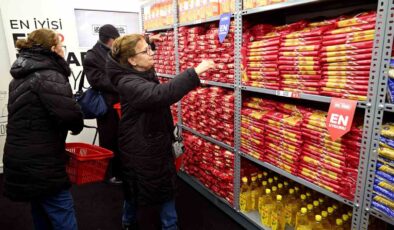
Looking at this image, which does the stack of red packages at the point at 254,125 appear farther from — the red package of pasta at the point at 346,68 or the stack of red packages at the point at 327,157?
the red package of pasta at the point at 346,68

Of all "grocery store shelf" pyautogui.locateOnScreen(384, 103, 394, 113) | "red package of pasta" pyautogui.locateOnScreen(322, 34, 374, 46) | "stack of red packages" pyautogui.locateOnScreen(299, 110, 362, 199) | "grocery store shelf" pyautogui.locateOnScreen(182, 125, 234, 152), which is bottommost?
Answer: "grocery store shelf" pyautogui.locateOnScreen(182, 125, 234, 152)

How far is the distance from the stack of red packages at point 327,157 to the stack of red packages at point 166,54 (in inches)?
74.4

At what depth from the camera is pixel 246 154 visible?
2.42 m

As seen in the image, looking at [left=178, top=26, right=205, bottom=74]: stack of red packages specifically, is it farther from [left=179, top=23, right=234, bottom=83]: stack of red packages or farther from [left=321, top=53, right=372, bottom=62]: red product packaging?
[left=321, top=53, right=372, bottom=62]: red product packaging

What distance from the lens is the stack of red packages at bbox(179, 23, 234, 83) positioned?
7.92ft

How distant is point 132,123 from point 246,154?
104 cm

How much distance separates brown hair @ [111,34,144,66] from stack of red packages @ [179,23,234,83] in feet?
2.83

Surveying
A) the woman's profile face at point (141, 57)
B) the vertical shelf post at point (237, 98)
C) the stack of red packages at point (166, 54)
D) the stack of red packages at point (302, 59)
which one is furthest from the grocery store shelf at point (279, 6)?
the stack of red packages at point (166, 54)

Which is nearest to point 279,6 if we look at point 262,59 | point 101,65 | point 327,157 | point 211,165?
point 262,59

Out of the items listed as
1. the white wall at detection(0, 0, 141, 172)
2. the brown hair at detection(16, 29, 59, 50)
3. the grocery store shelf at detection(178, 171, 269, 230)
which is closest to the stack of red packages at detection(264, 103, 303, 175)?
the grocery store shelf at detection(178, 171, 269, 230)

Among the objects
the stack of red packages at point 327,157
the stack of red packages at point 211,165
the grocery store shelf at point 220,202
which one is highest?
the stack of red packages at point 327,157

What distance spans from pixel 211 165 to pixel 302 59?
1.48 metres

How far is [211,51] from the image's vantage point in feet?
8.59

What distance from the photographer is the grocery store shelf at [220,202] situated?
99.0 inches
